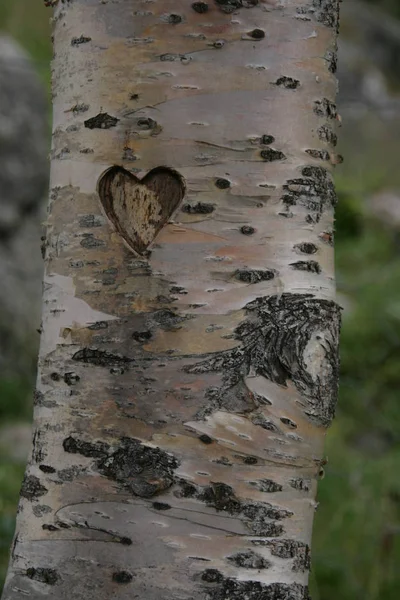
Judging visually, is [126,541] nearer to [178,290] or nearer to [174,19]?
[178,290]

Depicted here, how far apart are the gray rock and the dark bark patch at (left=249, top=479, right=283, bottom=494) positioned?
10.00ft

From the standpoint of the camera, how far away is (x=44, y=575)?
0.97m

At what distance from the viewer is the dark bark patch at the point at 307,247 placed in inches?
38.3

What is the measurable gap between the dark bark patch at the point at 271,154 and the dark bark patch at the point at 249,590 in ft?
1.51

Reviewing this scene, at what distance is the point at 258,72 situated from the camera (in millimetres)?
950

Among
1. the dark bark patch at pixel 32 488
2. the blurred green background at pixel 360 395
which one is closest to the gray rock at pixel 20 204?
the blurred green background at pixel 360 395

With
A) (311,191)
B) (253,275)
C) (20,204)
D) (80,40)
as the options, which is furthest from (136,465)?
(20,204)

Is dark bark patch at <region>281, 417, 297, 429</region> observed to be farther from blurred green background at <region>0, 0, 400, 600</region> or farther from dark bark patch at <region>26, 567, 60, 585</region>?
blurred green background at <region>0, 0, 400, 600</region>

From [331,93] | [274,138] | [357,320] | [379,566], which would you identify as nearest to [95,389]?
[274,138]

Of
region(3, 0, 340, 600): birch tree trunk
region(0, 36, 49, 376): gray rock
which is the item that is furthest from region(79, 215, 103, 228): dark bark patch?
region(0, 36, 49, 376): gray rock

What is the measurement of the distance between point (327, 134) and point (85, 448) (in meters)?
0.46

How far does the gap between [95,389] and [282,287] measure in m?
0.24

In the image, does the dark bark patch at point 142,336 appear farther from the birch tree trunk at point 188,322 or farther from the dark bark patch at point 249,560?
the dark bark patch at point 249,560

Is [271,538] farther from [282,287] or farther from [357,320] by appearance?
[357,320]
